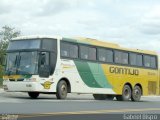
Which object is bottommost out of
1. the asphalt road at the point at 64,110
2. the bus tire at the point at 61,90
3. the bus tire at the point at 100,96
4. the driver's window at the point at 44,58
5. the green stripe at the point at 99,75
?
the asphalt road at the point at 64,110

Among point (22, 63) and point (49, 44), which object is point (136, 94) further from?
point (22, 63)

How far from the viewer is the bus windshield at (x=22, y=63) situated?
2819 centimetres

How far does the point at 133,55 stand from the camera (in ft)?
114

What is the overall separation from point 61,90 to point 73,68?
1502 millimetres

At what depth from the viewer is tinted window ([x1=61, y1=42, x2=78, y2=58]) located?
29.1m

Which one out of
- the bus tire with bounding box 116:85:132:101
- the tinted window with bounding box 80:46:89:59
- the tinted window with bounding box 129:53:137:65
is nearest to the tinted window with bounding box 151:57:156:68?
the tinted window with bounding box 129:53:137:65

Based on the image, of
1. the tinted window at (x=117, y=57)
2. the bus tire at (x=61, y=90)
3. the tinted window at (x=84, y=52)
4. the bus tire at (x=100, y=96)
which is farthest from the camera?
the bus tire at (x=100, y=96)

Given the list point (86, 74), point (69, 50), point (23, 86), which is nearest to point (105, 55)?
point (86, 74)

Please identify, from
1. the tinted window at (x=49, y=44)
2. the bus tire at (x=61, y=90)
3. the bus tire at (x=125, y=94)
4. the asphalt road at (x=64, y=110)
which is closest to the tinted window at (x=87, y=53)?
the bus tire at (x=61, y=90)

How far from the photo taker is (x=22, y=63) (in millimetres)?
28609

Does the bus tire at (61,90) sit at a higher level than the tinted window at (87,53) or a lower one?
lower

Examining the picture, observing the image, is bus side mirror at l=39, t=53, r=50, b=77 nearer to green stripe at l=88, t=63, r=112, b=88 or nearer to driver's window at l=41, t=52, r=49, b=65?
driver's window at l=41, t=52, r=49, b=65

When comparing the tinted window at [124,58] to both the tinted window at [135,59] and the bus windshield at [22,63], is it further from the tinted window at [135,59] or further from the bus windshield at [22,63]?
the bus windshield at [22,63]

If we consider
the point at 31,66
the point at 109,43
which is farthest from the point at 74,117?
the point at 109,43
